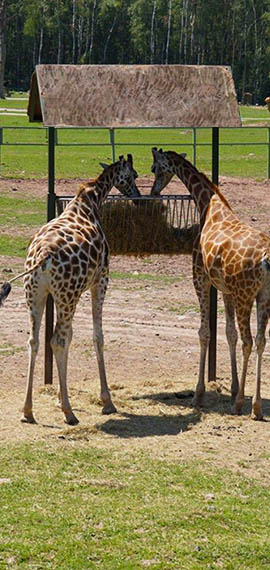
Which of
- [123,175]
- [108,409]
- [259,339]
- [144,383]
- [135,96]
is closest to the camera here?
[259,339]

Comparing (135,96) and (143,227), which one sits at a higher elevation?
(135,96)

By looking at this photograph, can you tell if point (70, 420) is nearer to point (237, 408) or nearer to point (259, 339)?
point (237, 408)

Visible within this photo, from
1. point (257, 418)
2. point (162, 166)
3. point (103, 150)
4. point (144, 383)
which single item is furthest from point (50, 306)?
point (103, 150)

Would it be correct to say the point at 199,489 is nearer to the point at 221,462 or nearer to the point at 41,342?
the point at 221,462

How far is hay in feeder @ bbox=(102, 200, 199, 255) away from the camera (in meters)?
11.1

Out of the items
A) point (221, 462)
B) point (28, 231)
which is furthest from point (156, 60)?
point (221, 462)

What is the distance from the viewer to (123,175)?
10.8 metres

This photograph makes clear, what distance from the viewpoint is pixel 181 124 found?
10.5 metres

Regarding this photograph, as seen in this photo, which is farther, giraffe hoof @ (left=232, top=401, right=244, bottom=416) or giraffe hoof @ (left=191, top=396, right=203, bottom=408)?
giraffe hoof @ (left=191, top=396, right=203, bottom=408)

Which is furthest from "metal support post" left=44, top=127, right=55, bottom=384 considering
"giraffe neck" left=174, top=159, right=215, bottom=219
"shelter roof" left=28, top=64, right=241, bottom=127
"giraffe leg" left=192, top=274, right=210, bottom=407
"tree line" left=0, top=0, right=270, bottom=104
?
"tree line" left=0, top=0, right=270, bottom=104

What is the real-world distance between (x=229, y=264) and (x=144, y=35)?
66811mm

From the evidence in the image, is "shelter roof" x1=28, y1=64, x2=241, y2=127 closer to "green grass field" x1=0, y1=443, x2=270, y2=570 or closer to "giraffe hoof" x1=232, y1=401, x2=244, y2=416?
"giraffe hoof" x1=232, y1=401, x2=244, y2=416

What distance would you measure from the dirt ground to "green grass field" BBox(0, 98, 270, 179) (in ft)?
24.0

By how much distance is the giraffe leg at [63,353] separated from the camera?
30.8 feet
